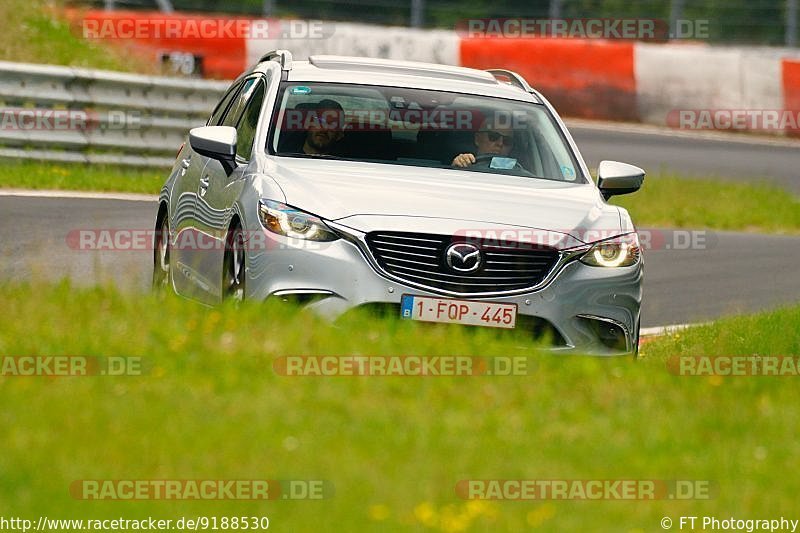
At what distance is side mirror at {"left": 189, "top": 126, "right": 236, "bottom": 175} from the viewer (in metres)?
9.20

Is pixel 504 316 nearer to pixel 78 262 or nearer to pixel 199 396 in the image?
pixel 199 396

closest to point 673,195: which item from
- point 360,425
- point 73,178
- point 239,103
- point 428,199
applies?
point 73,178

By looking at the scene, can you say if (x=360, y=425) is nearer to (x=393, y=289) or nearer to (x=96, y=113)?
(x=393, y=289)

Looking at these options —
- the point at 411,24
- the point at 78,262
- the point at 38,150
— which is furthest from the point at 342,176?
the point at 411,24

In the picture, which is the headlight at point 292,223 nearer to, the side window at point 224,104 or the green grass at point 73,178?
the side window at point 224,104

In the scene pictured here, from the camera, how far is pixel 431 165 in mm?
9578

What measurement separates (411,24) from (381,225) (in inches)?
772

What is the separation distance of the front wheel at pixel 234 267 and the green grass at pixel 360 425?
79cm

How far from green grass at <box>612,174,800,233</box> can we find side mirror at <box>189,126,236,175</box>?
962 cm

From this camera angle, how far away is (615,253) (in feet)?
28.9

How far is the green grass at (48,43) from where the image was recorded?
73.9ft

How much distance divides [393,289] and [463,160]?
167 cm

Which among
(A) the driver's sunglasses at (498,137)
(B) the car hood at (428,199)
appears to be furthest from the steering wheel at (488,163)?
(B) the car hood at (428,199)

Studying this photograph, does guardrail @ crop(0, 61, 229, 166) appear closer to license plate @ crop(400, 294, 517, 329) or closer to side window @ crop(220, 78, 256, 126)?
side window @ crop(220, 78, 256, 126)
